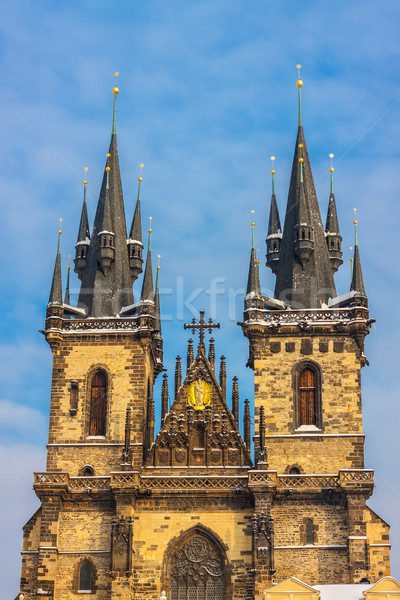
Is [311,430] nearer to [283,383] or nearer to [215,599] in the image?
[283,383]

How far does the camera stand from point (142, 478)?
154 feet

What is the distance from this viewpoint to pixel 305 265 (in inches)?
2046

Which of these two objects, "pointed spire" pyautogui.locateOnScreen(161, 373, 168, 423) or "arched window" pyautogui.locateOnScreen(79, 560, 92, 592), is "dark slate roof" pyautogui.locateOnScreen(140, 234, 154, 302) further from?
"arched window" pyautogui.locateOnScreen(79, 560, 92, 592)

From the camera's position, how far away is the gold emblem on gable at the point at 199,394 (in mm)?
49156

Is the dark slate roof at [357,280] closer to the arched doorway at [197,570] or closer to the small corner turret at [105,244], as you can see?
the small corner turret at [105,244]

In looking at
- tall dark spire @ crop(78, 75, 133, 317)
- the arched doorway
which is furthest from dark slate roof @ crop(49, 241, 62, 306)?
the arched doorway

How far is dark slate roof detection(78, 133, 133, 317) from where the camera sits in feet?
169

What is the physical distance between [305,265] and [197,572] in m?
12.9

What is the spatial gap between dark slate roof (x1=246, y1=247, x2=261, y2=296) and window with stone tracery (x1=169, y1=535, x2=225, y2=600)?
9604 mm

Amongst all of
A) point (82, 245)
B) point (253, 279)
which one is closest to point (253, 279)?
point (253, 279)

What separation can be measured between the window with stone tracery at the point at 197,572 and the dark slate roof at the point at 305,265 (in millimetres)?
9986

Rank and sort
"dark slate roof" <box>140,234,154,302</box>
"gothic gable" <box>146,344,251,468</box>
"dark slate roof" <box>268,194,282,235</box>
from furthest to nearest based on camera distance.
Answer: "dark slate roof" <box>268,194,282,235</box>
"dark slate roof" <box>140,234,154,302</box>
"gothic gable" <box>146,344,251,468</box>

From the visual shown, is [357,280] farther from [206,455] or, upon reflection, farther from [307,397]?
[206,455]

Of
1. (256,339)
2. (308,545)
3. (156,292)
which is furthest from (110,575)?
(156,292)
